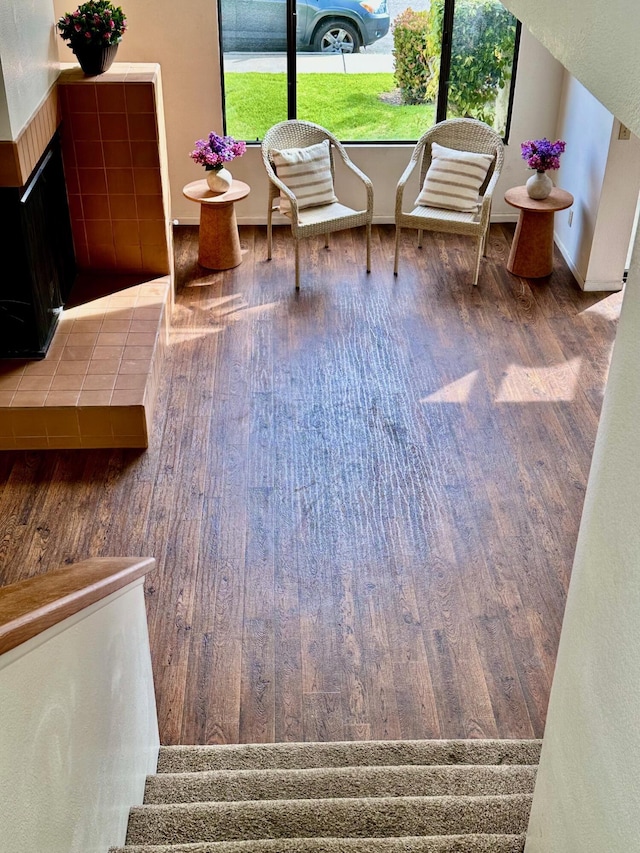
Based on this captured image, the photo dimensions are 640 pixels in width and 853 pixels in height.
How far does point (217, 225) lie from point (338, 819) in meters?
4.83

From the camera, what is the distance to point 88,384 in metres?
4.96

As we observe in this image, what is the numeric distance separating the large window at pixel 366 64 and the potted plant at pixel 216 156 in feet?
2.51

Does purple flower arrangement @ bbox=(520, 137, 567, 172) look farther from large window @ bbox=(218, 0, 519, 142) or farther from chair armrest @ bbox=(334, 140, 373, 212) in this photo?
chair armrest @ bbox=(334, 140, 373, 212)

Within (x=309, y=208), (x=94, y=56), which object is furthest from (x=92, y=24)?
(x=309, y=208)

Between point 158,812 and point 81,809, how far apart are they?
0.56m

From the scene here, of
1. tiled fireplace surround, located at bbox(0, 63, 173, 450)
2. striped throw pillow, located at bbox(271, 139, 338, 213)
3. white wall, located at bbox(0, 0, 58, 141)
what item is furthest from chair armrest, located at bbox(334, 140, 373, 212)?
white wall, located at bbox(0, 0, 58, 141)

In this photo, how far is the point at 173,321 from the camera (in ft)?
20.1

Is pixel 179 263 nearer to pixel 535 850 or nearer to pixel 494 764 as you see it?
pixel 494 764

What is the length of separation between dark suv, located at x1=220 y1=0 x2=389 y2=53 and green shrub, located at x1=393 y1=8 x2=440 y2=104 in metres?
0.13

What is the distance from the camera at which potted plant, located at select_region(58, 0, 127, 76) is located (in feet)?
17.4

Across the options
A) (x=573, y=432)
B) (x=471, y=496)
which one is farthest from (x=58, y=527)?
(x=573, y=432)

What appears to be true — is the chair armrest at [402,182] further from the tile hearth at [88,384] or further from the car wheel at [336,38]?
the tile hearth at [88,384]

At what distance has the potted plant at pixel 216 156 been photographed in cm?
639

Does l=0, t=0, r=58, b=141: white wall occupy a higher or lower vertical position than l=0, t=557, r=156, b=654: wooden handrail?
higher
